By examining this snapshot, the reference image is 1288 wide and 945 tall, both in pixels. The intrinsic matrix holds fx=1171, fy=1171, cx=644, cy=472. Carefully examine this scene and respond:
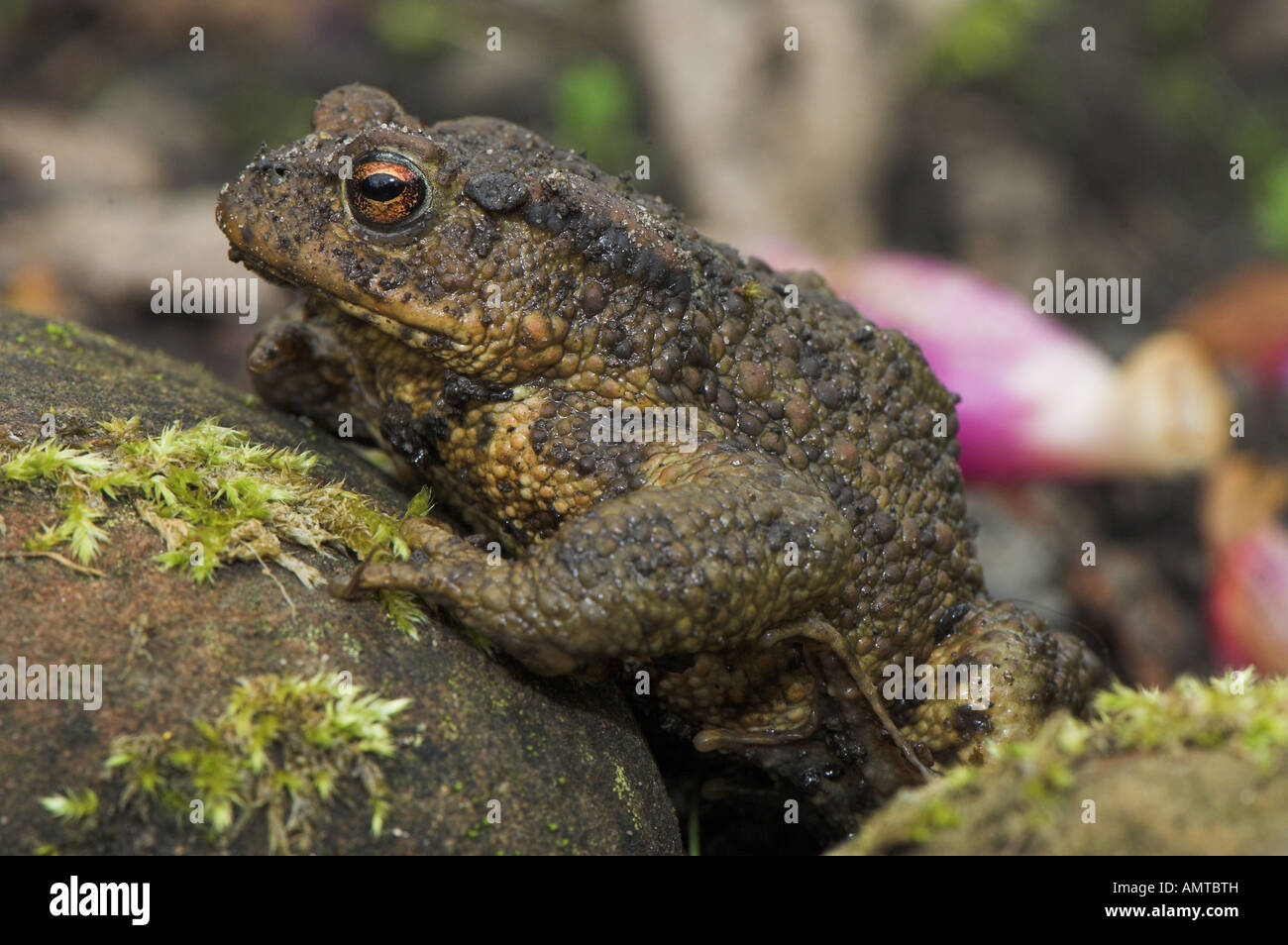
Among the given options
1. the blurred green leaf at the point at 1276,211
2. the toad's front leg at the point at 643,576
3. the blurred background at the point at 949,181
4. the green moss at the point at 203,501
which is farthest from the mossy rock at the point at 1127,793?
the blurred green leaf at the point at 1276,211

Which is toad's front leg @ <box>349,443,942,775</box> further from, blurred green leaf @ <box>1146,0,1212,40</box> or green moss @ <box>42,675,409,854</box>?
blurred green leaf @ <box>1146,0,1212,40</box>

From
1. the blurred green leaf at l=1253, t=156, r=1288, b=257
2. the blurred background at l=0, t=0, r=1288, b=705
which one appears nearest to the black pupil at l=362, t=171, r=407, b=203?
the blurred background at l=0, t=0, r=1288, b=705

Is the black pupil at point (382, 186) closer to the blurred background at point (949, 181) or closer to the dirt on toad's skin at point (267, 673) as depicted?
the dirt on toad's skin at point (267, 673)

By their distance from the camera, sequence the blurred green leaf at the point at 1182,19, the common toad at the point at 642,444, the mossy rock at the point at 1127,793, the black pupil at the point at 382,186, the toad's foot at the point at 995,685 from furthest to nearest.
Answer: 1. the blurred green leaf at the point at 1182,19
2. the toad's foot at the point at 995,685
3. the black pupil at the point at 382,186
4. the common toad at the point at 642,444
5. the mossy rock at the point at 1127,793

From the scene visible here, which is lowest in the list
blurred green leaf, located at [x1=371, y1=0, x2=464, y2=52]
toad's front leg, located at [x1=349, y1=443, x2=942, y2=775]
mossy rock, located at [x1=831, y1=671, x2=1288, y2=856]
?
mossy rock, located at [x1=831, y1=671, x2=1288, y2=856]

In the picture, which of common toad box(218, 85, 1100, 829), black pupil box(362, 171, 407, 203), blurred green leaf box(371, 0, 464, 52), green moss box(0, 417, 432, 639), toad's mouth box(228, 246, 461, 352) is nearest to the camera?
green moss box(0, 417, 432, 639)

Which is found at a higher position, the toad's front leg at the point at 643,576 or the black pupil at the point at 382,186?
the black pupil at the point at 382,186

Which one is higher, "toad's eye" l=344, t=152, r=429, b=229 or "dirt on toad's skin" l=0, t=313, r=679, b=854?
"toad's eye" l=344, t=152, r=429, b=229
